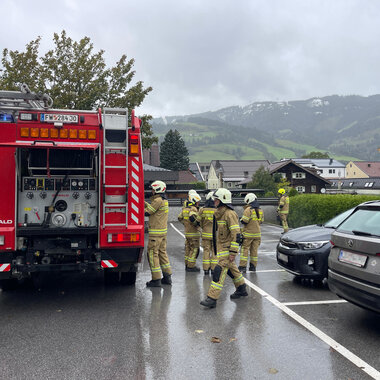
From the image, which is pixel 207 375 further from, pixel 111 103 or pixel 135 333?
pixel 111 103

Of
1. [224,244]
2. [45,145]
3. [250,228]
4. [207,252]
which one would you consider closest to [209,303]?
[224,244]

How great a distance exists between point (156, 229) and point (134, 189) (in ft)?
4.51

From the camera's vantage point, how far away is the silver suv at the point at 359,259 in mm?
4555

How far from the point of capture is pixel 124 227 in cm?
603

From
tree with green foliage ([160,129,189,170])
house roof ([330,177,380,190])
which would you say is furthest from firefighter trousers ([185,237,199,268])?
house roof ([330,177,380,190])

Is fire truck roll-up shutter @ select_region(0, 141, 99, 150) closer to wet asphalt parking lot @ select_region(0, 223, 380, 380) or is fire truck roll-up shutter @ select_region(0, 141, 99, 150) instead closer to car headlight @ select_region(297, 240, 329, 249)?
wet asphalt parking lot @ select_region(0, 223, 380, 380)

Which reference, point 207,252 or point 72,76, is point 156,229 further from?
point 72,76

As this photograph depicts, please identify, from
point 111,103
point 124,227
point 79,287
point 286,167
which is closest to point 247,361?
point 124,227

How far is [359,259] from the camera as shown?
4.81 meters

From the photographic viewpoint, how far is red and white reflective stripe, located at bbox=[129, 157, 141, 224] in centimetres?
617

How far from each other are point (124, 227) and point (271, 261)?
5.18 metres

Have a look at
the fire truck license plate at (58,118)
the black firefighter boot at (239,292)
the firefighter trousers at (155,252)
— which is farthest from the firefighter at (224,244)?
the fire truck license plate at (58,118)

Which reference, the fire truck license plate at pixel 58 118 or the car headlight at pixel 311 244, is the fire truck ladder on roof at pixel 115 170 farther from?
the car headlight at pixel 311 244

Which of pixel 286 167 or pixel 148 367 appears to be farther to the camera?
pixel 286 167
